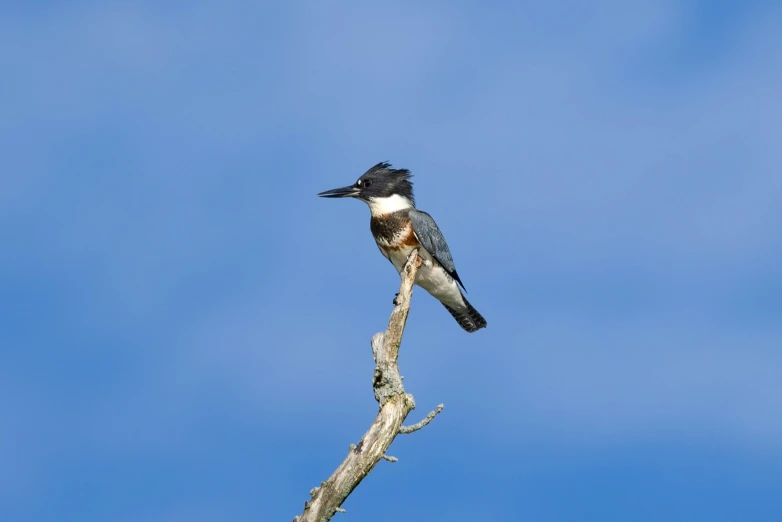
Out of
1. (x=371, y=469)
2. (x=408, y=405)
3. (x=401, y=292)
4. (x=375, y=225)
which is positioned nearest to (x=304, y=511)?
(x=371, y=469)

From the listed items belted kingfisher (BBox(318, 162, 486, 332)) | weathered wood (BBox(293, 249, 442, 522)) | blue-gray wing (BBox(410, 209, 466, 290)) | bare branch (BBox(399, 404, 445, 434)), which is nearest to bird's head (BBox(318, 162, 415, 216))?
belted kingfisher (BBox(318, 162, 486, 332))

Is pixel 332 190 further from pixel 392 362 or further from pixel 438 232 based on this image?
pixel 392 362

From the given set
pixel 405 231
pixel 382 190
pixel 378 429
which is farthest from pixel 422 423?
pixel 382 190

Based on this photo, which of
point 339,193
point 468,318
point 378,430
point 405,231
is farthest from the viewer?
point 468,318

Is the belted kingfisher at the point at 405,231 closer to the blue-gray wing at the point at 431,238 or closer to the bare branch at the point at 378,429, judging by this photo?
the blue-gray wing at the point at 431,238

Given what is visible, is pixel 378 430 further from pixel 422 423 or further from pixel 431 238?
pixel 431 238

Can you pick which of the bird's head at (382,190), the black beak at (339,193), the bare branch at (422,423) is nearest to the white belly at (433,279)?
the bird's head at (382,190)
